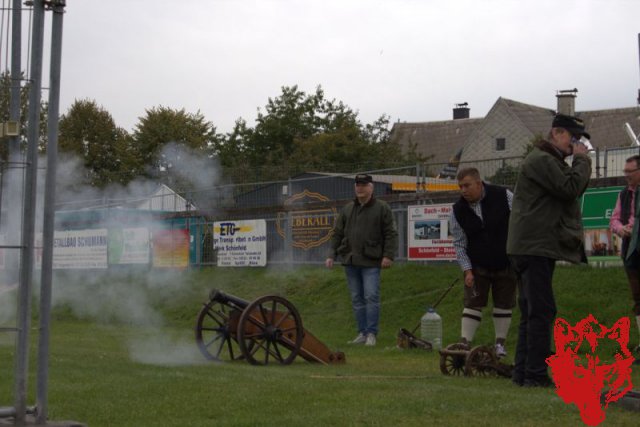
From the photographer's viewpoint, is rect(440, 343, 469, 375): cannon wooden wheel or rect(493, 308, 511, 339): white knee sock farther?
rect(493, 308, 511, 339): white knee sock

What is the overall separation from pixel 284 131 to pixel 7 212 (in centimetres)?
5538

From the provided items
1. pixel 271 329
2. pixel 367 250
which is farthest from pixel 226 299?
pixel 367 250

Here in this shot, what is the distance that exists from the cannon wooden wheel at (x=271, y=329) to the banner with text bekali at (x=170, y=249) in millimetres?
11763

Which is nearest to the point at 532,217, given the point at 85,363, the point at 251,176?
the point at 85,363

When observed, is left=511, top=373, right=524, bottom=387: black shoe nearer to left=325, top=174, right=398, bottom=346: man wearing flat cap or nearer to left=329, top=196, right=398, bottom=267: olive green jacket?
left=325, top=174, right=398, bottom=346: man wearing flat cap

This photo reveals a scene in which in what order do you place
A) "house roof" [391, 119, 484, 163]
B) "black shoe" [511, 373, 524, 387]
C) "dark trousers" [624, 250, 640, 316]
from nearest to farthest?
1. "black shoe" [511, 373, 524, 387]
2. "dark trousers" [624, 250, 640, 316]
3. "house roof" [391, 119, 484, 163]

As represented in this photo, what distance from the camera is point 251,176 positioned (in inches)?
1021

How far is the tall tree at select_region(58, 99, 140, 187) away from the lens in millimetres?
51656

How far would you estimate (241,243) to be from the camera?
23359mm

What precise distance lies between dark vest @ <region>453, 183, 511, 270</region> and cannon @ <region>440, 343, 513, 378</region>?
1.26m

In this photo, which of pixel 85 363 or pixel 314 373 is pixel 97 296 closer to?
pixel 85 363

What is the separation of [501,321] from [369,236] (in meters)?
3.63

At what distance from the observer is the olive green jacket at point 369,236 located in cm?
1367

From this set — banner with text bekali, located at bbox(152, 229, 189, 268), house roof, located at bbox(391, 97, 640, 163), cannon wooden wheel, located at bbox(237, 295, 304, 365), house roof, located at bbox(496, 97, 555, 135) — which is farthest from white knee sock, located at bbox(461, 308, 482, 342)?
house roof, located at bbox(496, 97, 555, 135)
